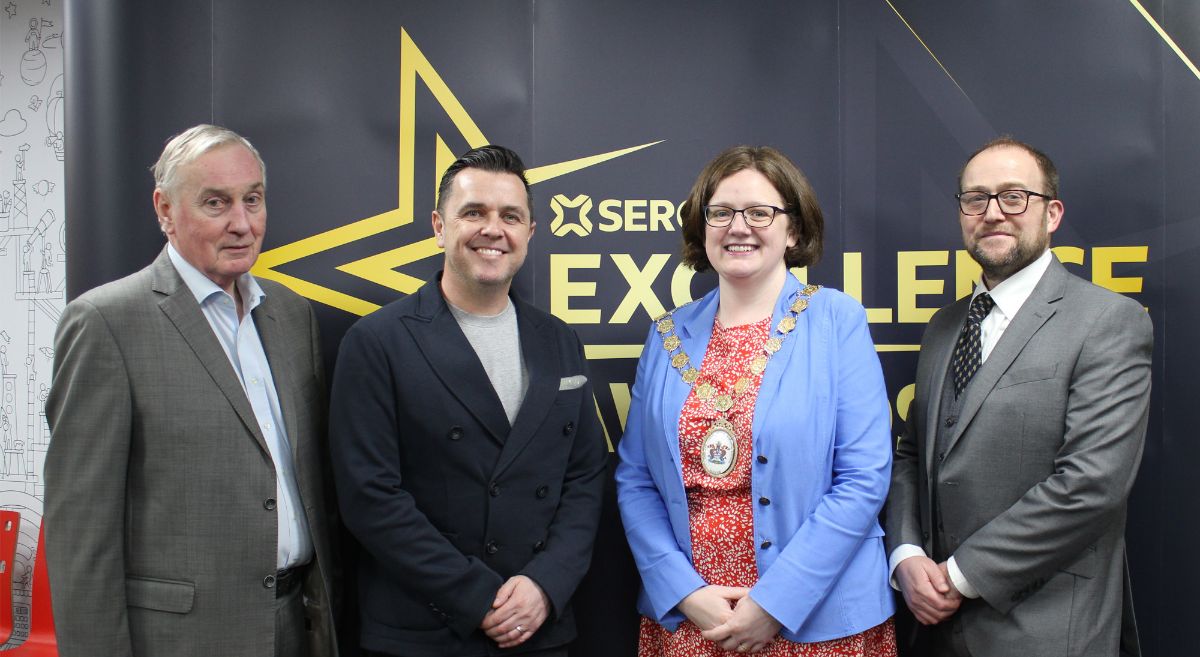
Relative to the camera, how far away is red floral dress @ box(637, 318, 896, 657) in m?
2.03

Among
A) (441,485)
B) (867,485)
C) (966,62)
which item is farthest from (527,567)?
(966,62)

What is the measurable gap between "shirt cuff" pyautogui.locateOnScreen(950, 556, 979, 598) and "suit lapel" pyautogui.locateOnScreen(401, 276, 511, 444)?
4.12 feet

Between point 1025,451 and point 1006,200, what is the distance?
0.72 metres

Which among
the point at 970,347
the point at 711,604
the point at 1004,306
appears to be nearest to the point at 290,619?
the point at 711,604

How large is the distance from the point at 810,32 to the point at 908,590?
1879mm

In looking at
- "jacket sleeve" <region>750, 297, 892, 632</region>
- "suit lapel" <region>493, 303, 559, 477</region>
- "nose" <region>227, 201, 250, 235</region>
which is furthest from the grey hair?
"jacket sleeve" <region>750, 297, 892, 632</region>

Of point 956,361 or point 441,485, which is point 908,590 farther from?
→ point 441,485

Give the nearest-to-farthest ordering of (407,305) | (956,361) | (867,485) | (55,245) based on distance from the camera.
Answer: (867,485) < (407,305) < (956,361) < (55,245)

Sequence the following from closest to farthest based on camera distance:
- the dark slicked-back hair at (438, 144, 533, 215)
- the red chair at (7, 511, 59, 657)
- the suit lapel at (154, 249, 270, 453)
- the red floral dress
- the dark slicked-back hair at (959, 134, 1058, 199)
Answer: the suit lapel at (154, 249, 270, 453), the red floral dress, the dark slicked-back hair at (438, 144, 533, 215), the dark slicked-back hair at (959, 134, 1058, 199), the red chair at (7, 511, 59, 657)

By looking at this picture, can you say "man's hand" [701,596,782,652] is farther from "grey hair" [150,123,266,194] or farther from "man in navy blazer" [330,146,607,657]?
"grey hair" [150,123,266,194]

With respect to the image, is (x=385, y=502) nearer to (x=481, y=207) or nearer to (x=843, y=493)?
(x=481, y=207)

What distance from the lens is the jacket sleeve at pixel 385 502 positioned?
1.95 m

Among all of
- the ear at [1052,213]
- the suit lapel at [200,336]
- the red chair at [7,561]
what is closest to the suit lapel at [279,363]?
the suit lapel at [200,336]

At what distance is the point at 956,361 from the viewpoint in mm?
2299
